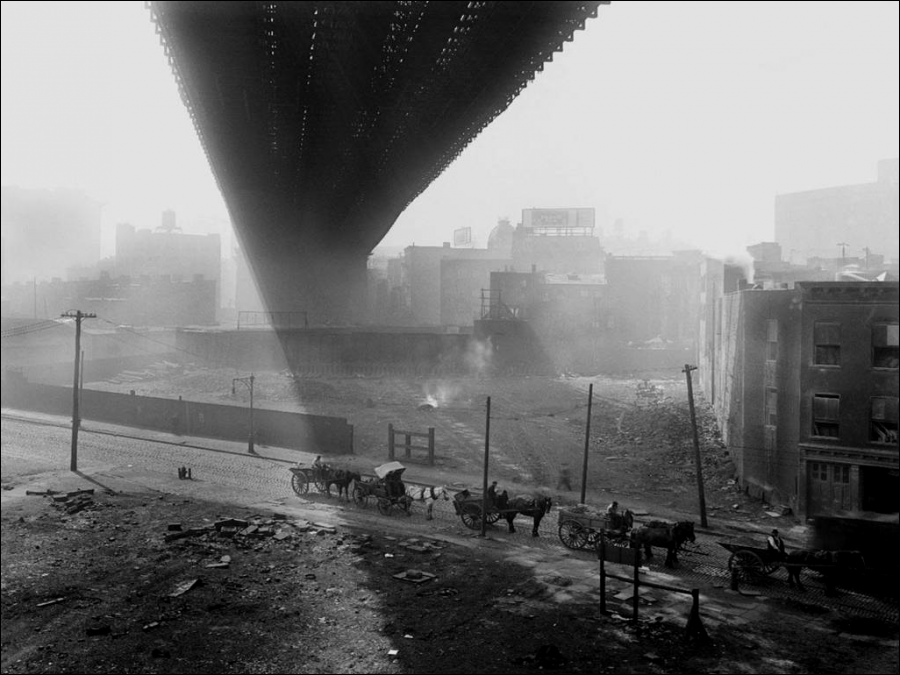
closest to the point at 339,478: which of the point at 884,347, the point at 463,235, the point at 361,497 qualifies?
the point at 361,497

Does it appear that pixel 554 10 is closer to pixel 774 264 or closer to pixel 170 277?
pixel 774 264

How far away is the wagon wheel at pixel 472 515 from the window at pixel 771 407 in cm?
910

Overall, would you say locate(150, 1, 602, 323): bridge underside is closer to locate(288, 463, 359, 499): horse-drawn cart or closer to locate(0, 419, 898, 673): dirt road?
locate(0, 419, 898, 673): dirt road

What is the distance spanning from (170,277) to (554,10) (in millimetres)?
67322

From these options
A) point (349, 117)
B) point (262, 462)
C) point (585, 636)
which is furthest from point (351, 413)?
point (585, 636)

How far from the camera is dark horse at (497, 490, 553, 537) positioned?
66.3ft

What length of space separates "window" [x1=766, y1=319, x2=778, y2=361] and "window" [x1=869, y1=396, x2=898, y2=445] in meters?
8.48

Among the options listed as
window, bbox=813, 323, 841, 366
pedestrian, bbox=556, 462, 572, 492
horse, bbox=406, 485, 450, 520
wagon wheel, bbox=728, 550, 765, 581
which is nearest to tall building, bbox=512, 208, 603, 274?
pedestrian, bbox=556, 462, 572, 492

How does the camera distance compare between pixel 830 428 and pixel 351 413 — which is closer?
pixel 830 428

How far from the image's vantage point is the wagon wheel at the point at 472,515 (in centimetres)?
2084

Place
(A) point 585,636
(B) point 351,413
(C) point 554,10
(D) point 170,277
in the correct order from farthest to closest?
(D) point 170,277 < (B) point 351,413 < (C) point 554,10 < (A) point 585,636

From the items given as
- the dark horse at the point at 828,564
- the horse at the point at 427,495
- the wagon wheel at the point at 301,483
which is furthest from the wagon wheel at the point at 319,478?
the dark horse at the point at 828,564

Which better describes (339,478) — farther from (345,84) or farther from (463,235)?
(463,235)

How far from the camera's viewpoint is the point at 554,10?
50.9 ft
